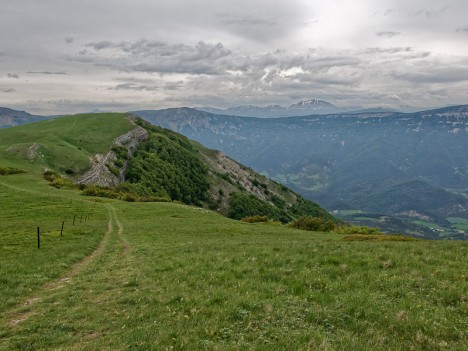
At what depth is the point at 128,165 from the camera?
13175 centimetres

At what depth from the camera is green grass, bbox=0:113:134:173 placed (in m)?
105

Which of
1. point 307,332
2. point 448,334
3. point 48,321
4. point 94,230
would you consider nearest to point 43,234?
A: point 94,230

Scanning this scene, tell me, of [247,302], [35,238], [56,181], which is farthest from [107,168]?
[247,302]

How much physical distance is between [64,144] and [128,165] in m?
22.9

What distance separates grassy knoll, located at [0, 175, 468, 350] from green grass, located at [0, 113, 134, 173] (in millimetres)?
91017

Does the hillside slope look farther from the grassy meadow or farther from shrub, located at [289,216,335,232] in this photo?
the grassy meadow

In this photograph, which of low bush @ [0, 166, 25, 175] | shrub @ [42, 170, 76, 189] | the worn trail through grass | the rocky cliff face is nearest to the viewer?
the worn trail through grass

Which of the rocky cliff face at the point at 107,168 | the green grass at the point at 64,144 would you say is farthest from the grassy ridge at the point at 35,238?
the green grass at the point at 64,144

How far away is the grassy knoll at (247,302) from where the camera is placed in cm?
946

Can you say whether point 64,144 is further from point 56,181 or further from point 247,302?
point 247,302

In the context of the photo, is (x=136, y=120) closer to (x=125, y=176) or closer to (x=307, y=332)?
(x=125, y=176)

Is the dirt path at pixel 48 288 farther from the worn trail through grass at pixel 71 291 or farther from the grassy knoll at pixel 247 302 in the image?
the grassy knoll at pixel 247 302

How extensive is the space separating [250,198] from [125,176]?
197ft

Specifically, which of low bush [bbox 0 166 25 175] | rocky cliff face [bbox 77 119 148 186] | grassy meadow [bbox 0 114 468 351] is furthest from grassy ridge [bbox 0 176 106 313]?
rocky cliff face [bbox 77 119 148 186]
